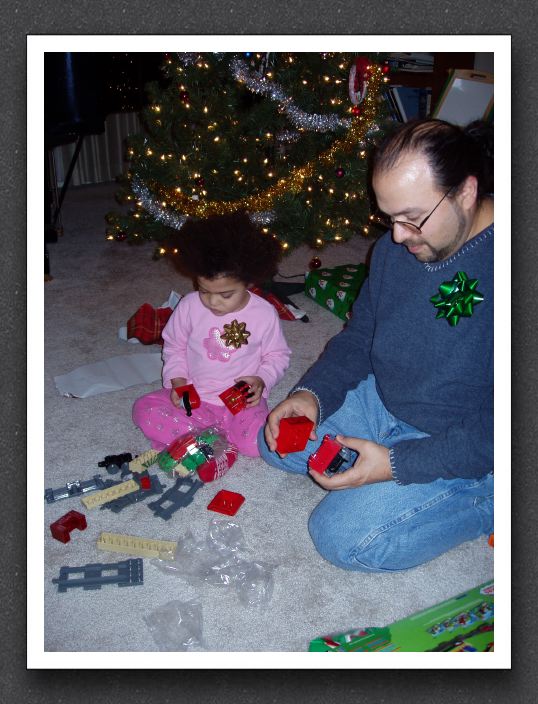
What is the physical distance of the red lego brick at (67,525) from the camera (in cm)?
163

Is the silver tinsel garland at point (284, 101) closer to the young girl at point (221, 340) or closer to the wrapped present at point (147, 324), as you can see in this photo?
the young girl at point (221, 340)

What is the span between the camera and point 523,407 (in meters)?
1.02

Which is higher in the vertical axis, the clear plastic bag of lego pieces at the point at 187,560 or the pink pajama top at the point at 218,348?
the pink pajama top at the point at 218,348

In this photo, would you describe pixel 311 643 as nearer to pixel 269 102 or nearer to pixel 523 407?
pixel 523 407

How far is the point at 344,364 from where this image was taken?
1.68 m

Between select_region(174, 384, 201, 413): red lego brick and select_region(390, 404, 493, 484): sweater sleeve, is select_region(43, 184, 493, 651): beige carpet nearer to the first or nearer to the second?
select_region(174, 384, 201, 413): red lego brick

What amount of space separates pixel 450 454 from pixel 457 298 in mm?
312

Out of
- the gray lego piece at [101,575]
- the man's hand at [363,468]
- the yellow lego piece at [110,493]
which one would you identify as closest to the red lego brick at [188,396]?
the yellow lego piece at [110,493]

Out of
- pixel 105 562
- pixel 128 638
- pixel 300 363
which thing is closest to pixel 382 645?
pixel 128 638

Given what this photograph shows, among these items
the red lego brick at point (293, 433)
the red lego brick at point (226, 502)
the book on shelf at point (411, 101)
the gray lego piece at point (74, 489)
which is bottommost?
the red lego brick at point (226, 502)

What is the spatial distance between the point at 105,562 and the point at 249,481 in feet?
1.45

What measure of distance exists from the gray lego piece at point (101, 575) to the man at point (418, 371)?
41cm

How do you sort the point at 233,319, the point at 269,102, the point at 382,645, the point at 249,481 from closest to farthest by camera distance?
the point at 382,645 → the point at 249,481 → the point at 233,319 → the point at 269,102

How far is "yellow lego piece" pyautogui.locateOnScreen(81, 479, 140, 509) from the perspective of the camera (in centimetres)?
175
